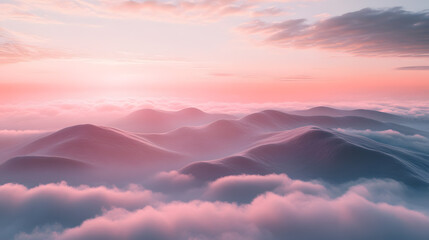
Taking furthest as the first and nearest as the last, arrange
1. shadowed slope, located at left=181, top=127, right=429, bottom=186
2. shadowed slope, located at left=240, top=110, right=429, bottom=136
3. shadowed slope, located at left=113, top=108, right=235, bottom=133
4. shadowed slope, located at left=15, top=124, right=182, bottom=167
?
1. shadowed slope, located at left=113, top=108, right=235, bottom=133
2. shadowed slope, located at left=240, top=110, right=429, bottom=136
3. shadowed slope, located at left=15, top=124, right=182, bottom=167
4. shadowed slope, located at left=181, top=127, right=429, bottom=186

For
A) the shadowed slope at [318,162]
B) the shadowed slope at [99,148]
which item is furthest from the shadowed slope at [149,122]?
the shadowed slope at [318,162]

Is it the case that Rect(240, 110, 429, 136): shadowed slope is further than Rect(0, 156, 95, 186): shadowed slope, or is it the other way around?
Rect(240, 110, 429, 136): shadowed slope

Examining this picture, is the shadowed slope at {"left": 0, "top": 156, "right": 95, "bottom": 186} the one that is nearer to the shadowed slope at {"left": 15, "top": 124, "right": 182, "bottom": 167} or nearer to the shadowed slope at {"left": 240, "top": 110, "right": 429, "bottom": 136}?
the shadowed slope at {"left": 15, "top": 124, "right": 182, "bottom": 167}

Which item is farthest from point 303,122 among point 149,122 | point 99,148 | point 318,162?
point 99,148

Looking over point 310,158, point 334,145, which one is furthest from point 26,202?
point 334,145

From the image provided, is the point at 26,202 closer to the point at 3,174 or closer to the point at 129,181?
the point at 3,174

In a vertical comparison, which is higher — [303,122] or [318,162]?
[303,122]

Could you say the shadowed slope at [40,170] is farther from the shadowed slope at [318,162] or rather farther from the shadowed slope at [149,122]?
the shadowed slope at [149,122]

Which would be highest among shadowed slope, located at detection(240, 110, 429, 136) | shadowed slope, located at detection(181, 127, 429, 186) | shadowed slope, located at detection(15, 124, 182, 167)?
shadowed slope, located at detection(240, 110, 429, 136)

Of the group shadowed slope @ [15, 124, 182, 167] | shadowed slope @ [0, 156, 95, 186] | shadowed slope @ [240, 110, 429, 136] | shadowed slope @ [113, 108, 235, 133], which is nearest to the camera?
shadowed slope @ [0, 156, 95, 186]

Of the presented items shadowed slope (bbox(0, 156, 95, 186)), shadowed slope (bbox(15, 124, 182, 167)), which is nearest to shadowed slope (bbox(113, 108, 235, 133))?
shadowed slope (bbox(15, 124, 182, 167))

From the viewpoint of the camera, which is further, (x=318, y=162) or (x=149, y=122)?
(x=149, y=122)

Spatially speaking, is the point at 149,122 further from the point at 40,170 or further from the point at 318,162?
the point at 318,162
